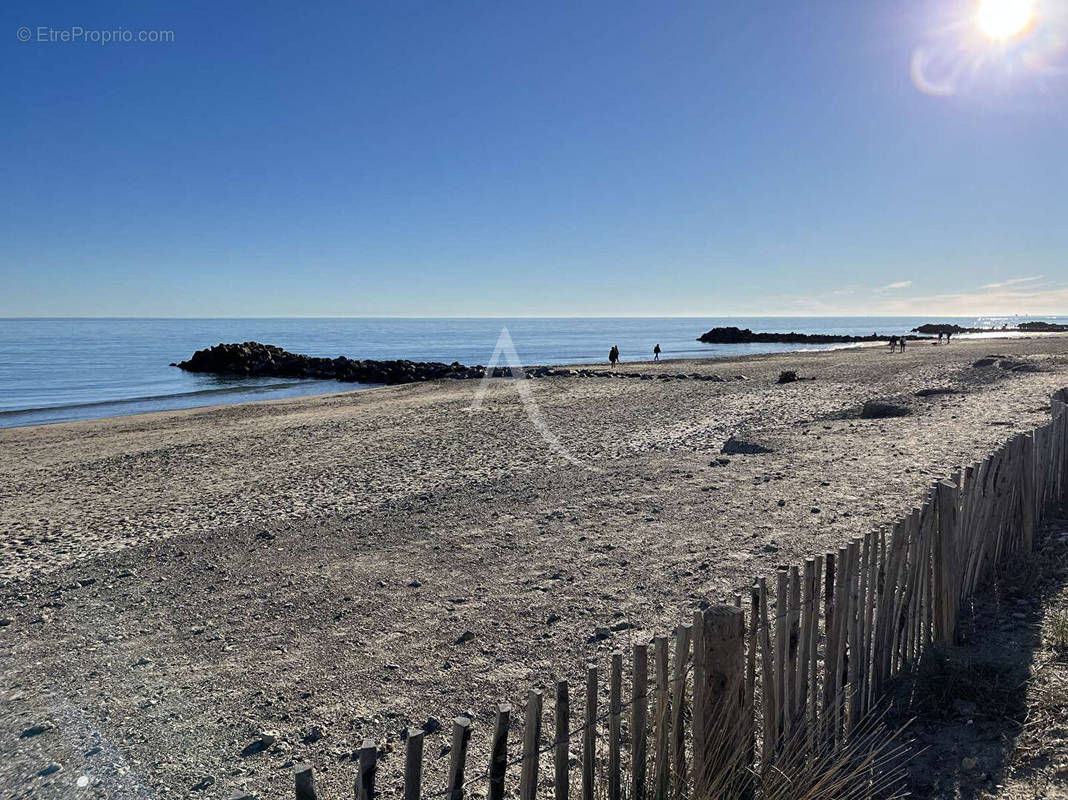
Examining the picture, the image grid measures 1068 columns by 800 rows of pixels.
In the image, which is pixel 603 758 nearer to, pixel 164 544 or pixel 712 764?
pixel 712 764

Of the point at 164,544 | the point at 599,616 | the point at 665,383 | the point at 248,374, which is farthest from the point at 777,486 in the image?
the point at 248,374

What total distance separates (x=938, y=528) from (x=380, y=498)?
7337 mm

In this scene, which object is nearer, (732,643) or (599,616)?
(732,643)

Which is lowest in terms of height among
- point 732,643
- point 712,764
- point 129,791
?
point 129,791

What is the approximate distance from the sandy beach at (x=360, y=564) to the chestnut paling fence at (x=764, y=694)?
1.07 metres

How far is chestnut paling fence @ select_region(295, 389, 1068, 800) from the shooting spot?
102 inches

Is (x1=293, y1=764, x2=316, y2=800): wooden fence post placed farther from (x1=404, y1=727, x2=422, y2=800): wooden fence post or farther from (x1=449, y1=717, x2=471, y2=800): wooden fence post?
(x1=449, y1=717, x2=471, y2=800): wooden fence post

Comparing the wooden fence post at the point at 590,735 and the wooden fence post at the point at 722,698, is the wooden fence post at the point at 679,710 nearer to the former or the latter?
the wooden fence post at the point at 722,698

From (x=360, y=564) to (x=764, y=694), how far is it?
15.7 ft

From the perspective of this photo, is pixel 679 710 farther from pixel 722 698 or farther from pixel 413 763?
pixel 413 763

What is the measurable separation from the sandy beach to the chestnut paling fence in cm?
107

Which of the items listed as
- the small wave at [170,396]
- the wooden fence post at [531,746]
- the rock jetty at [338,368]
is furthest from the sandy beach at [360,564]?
the rock jetty at [338,368]

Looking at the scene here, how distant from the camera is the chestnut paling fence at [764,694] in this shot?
2.59 meters

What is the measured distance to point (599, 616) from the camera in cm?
546
